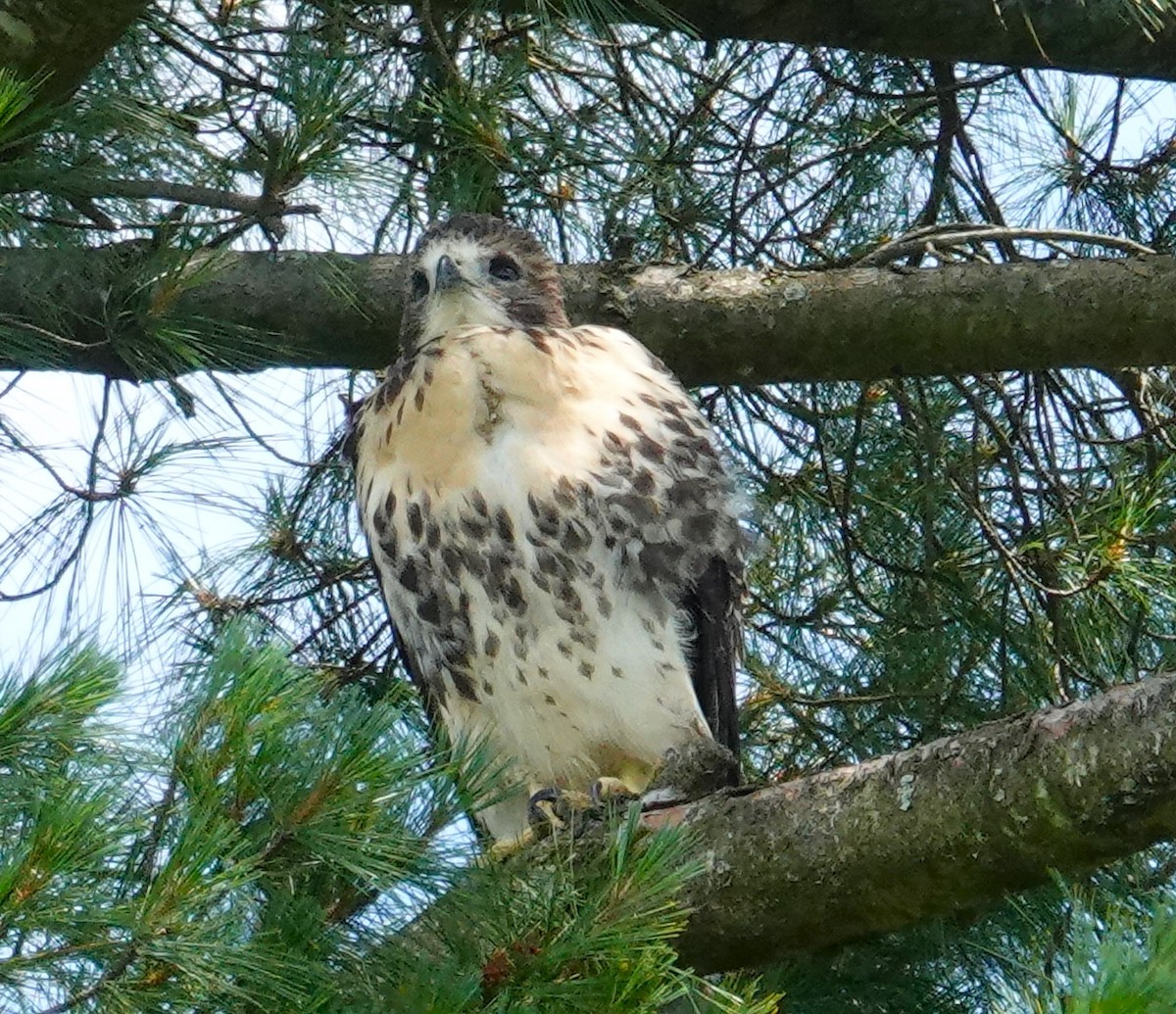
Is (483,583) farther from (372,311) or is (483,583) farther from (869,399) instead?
(869,399)

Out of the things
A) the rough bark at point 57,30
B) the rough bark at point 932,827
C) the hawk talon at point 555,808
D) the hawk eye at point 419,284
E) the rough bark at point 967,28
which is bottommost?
the rough bark at point 932,827

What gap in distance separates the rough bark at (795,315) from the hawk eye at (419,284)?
0.12ft

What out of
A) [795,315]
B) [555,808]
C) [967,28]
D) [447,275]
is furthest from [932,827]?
[967,28]

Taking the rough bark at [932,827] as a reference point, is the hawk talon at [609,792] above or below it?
above

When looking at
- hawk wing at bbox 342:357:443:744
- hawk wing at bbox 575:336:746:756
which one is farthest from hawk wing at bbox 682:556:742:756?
hawk wing at bbox 342:357:443:744

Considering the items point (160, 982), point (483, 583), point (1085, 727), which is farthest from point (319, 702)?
point (483, 583)

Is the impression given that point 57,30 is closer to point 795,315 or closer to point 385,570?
point 385,570

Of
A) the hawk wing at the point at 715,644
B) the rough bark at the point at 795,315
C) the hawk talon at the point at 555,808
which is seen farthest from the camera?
the hawk wing at the point at 715,644

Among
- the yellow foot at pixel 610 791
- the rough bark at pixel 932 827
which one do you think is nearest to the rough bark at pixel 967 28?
the yellow foot at pixel 610 791

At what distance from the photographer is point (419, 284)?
350 cm

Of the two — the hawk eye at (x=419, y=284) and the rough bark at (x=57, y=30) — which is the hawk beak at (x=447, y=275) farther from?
the rough bark at (x=57, y=30)

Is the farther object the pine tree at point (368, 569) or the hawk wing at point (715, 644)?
the hawk wing at point (715, 644)

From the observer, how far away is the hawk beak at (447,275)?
342cm

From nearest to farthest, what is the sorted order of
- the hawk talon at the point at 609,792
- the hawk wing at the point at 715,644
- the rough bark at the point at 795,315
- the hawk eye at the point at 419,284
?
the hawk talon at the point at 609,792 → the rough bark at the point at 795,315 → the hawk wing at the point at 715,644 → the hawk eye at the point at 419,284
